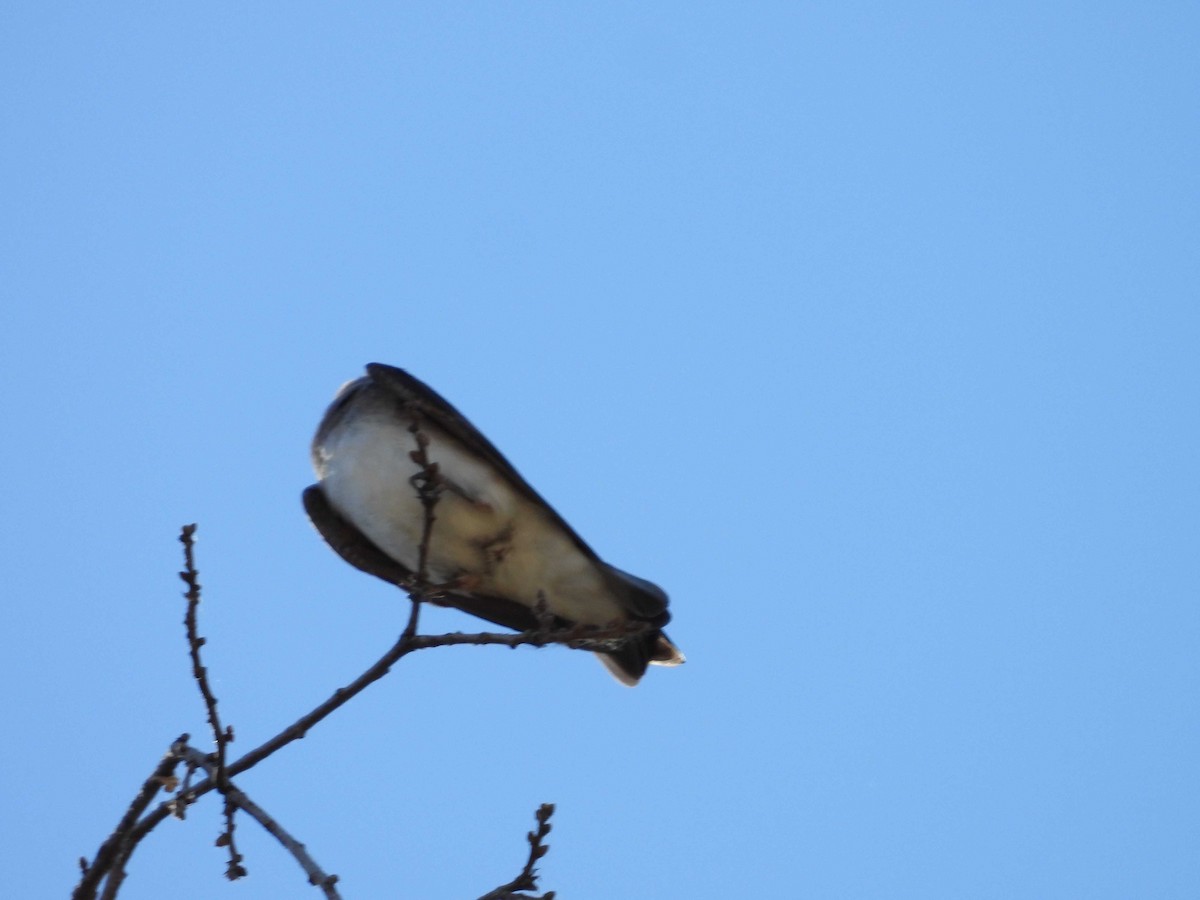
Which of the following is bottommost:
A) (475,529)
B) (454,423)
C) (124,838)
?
(124,838)

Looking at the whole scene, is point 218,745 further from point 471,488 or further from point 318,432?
point 318,432

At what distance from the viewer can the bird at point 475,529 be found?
6.91 m

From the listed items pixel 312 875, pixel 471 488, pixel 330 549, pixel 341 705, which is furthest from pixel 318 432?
pixel 312 875

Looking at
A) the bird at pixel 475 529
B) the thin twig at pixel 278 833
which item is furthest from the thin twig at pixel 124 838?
the bird at pixel 475 529

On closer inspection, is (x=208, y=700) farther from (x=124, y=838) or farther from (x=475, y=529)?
(x=475, y=529)

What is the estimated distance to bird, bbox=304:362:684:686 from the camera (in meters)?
6.91

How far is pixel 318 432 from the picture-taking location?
767 centimetres

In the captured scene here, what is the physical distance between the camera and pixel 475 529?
698cm

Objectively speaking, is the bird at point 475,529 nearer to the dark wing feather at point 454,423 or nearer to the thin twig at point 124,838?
the dark wing feather at point 454,423

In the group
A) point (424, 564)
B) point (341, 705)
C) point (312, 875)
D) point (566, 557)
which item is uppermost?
point (566, 557)

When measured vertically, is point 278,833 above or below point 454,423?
below

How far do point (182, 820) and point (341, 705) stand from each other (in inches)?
25.0

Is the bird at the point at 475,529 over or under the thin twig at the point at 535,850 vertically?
over

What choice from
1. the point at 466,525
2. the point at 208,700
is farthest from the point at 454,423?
the point at 208,700
